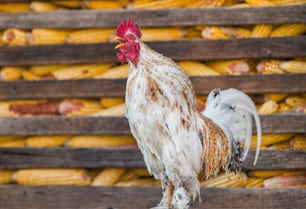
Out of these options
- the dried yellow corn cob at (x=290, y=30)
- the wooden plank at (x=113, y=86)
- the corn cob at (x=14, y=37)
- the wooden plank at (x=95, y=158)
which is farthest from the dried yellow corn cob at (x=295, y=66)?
the corn cob at (x=14, y=37)

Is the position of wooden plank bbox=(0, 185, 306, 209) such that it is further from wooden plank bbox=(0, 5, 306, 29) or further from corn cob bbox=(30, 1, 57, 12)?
corn cob bbox=(30, 1, 57, 12)

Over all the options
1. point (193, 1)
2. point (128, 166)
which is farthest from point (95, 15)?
point (128, 166)

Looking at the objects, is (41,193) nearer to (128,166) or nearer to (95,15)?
(128,166)

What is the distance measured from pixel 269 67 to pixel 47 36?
1.54m

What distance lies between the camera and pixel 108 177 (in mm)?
5750

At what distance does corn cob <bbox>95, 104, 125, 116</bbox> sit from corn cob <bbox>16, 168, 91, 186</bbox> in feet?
1.40

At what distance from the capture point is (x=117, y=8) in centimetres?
578

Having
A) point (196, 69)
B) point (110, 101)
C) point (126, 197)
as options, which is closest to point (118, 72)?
point (110, 101)

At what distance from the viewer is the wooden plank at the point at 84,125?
546cm

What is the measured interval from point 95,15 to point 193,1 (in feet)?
2.22

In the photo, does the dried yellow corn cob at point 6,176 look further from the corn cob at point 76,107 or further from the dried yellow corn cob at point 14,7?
the dried yellow corn cob at point 14,7

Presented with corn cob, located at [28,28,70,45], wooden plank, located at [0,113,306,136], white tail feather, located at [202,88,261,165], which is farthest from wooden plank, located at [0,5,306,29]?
white tail feather, located at [202,88,261,165]

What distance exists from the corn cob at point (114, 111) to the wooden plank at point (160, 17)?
1.84ft

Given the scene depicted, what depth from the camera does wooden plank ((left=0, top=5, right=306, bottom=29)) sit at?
548 centimetres
